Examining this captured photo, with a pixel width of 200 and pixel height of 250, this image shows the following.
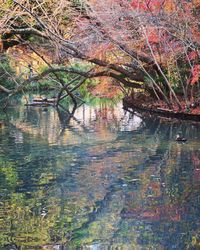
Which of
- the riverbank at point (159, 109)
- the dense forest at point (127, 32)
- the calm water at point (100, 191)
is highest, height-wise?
the dense forest at point (127, 32)

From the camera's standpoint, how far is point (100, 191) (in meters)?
7.09

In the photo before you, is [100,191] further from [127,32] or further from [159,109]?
[159,109]

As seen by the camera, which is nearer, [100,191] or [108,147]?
[100,191]

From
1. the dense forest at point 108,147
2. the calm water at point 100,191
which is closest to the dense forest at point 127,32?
the dense forest at point 108,147

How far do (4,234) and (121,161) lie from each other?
4474 millimetres

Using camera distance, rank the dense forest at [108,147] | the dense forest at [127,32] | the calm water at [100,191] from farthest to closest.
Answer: the dense forest at [127,32] → the dense forest at [108,147] → the calm water at [100,191]

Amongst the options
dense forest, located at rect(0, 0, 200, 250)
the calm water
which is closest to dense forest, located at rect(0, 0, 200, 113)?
dense forest, located at rect(0, 0, 200, 250)

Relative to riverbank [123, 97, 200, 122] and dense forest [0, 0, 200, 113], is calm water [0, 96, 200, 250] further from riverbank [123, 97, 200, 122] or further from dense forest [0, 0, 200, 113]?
dense forest [0, 0, 200, 113]

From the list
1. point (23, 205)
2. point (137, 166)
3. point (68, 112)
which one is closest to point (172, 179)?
point (137, 166)

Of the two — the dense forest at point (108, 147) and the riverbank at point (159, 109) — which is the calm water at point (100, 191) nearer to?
the dense forest at point (108, 147)

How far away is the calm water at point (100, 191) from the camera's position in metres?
5.18

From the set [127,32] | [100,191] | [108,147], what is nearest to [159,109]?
[127,32]

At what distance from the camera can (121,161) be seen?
946 cm

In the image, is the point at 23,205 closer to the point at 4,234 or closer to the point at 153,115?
the point at 4,234
